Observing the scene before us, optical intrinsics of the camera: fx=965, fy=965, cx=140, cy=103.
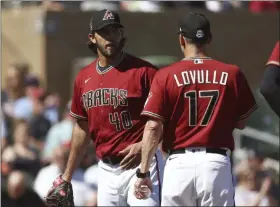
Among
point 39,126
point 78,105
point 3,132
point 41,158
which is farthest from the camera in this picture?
point 39,126

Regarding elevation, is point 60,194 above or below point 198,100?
below

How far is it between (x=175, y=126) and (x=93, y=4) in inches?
360

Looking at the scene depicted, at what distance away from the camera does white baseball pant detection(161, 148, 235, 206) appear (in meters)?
7.11

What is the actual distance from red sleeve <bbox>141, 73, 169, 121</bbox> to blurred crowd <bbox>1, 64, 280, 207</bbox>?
376cm

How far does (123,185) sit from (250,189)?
10.1 ft

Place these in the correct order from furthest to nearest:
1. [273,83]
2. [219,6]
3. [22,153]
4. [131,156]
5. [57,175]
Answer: [219,6] → [22,153] → [57,175] → [131,156] → [273,83]

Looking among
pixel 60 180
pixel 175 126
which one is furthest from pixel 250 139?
pixel 175 126

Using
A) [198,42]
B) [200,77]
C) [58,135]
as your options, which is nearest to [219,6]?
[58,135]

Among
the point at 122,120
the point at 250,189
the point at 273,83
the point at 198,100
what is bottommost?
the point at 250,189

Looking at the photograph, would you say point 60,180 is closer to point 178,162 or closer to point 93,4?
point 178,162

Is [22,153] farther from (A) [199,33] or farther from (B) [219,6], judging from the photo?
(A) [199,33]

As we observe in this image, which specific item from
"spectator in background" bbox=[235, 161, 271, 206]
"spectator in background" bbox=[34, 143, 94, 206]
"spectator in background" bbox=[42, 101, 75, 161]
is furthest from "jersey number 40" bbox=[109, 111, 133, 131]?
"spectator in background" bbox=[42, 101, 75, 161]

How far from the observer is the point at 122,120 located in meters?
8.02

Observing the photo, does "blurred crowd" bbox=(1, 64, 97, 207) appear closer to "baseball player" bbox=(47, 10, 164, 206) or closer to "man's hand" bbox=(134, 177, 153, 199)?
"baseball player" bbox=(47, 10, 164, 206)
